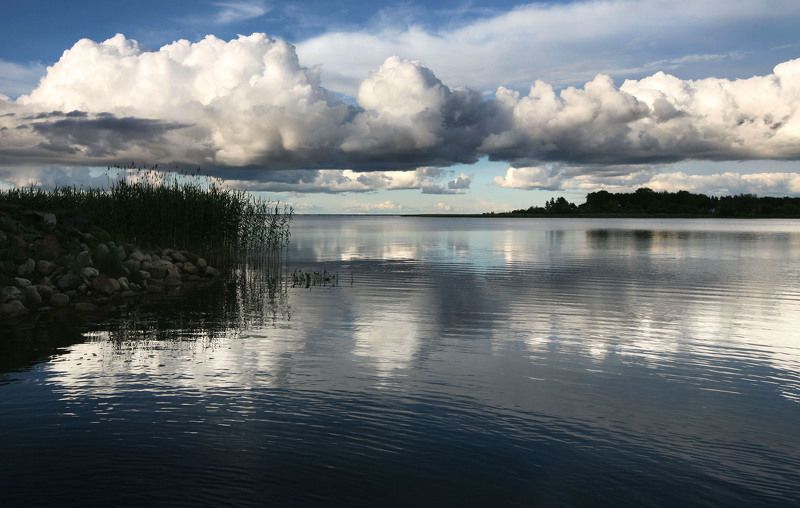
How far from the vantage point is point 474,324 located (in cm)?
2362

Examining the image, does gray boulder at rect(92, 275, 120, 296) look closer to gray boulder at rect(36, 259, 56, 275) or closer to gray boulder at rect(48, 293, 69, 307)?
gray boulder at rect(36, 259, 56, 275)

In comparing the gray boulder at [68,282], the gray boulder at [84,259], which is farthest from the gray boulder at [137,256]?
the gray boulder at [68,282]

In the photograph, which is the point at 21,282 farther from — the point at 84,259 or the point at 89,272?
the point at 84,259

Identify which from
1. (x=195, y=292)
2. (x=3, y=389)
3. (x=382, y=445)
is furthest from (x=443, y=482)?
(x=195, y=292)

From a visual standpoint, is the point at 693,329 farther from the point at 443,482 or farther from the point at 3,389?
the point at 3,389

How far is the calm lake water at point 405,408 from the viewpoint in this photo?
30.6ft

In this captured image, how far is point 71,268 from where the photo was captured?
30406 mm

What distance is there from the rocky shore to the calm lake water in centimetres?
423

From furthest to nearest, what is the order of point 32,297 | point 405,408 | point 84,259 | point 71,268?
point 84,259 → point 71,268 → point 32,297 → point 405,408

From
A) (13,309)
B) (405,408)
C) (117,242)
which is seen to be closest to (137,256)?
(117,242)

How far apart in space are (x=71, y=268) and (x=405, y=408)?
77.8 ft

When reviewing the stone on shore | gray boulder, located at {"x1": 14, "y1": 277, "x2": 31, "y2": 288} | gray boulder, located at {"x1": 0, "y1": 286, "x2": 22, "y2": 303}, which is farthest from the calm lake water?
the stone on shore

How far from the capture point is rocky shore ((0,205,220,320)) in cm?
2723

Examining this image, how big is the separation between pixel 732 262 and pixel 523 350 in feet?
140
